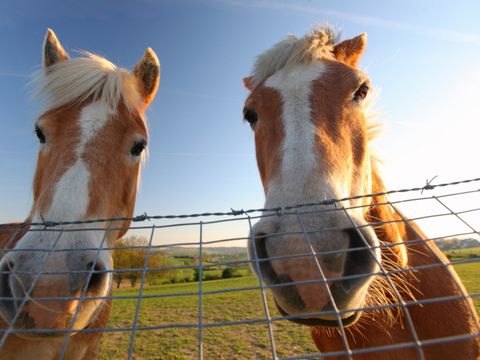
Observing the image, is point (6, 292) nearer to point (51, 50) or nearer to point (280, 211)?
point (280, 211)

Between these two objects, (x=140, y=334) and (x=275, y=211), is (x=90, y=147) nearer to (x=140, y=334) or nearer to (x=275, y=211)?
(x=275, y=211)

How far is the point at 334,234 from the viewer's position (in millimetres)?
1586

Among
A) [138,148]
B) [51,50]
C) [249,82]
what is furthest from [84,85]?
[249,82]

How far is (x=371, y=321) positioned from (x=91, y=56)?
4562mm

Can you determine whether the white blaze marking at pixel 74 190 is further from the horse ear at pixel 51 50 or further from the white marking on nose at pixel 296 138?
the horse ear at pixel 51 50

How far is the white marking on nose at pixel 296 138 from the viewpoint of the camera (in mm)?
1789

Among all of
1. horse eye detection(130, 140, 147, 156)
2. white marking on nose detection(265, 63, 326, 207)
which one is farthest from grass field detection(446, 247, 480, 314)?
horse eye detection(130, 140, 147, 156)

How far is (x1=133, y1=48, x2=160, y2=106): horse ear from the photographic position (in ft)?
13.4

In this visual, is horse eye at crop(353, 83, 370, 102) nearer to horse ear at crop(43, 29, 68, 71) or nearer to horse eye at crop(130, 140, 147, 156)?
horse eye at crop(130, 140, 147, 156)

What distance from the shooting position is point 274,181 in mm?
1966

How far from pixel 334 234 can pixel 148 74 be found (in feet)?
12.0

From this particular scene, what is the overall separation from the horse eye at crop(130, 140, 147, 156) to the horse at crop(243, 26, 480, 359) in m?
1.20

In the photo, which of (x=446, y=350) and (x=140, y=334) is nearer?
(x=446, y=350)

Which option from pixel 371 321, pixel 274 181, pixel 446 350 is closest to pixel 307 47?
pixel 274 181
